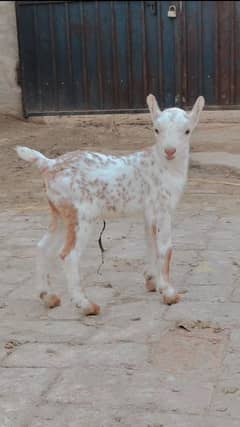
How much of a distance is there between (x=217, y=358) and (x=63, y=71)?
8300 mm

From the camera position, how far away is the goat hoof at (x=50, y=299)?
420cm

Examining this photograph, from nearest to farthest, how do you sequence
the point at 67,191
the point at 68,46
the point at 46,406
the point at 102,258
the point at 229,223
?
the point at 46,406, the point at 67,191, the point at 102,258, the point at 229,223, the point at 68,46

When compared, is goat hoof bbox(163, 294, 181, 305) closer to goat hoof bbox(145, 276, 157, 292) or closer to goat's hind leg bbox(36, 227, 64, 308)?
goat hoof bbox(145, 276, 157, 292)

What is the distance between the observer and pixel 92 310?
13.2 ft

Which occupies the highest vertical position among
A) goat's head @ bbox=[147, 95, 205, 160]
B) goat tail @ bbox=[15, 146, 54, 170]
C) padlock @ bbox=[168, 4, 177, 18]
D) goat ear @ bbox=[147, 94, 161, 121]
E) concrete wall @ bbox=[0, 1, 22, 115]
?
goat ear @ bbox=[147, 94, 161, 121]

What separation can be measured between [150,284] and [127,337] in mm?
718

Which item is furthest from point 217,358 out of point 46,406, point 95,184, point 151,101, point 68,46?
point 68,46

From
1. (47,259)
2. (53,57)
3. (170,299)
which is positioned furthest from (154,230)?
(53,57)

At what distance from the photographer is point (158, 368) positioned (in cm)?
334

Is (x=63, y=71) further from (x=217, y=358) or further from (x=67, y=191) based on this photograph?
(x=217, y=358)

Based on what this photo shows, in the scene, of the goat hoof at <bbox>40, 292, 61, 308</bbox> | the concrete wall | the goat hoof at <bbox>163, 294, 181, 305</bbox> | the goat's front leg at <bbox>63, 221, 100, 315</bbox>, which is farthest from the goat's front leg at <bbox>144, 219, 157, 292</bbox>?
the concrete wall

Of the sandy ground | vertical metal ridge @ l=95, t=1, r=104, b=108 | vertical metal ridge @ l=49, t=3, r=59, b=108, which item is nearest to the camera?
the sandy ground

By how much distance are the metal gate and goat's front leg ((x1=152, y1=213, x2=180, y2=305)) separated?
6801 mm

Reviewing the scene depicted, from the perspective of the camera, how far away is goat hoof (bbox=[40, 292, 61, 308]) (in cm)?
420
